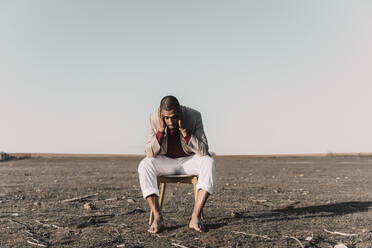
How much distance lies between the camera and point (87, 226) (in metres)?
4.28

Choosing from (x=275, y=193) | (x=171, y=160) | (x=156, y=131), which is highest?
(x=156, y=131)

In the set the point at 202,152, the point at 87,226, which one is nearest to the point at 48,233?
the point at 87,226

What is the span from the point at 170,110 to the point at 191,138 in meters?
0.46

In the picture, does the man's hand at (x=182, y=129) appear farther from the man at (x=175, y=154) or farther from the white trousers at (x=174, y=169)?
the white trousers at (x=174, y=169)

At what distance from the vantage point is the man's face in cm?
395

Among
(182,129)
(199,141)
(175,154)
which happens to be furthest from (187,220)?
(182,129)

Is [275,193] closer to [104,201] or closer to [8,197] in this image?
[104,201]

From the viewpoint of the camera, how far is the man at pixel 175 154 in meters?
3.93

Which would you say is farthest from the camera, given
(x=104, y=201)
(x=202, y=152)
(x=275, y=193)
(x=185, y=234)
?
(x=275, y=193)

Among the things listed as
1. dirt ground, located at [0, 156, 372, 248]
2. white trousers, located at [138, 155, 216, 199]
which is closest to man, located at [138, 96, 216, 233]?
white trousers, located at [138, 155, 216, 199]

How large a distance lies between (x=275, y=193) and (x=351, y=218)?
8.94 feet

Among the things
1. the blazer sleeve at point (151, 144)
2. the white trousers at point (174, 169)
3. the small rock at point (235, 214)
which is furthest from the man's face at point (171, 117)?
the small rock at point (235, 214)

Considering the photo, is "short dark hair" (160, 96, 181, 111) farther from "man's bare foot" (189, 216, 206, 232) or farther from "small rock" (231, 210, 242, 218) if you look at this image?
A: "small rock" (231, 210, 242, 218)

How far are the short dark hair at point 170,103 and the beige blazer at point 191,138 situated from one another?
12.8 inches
